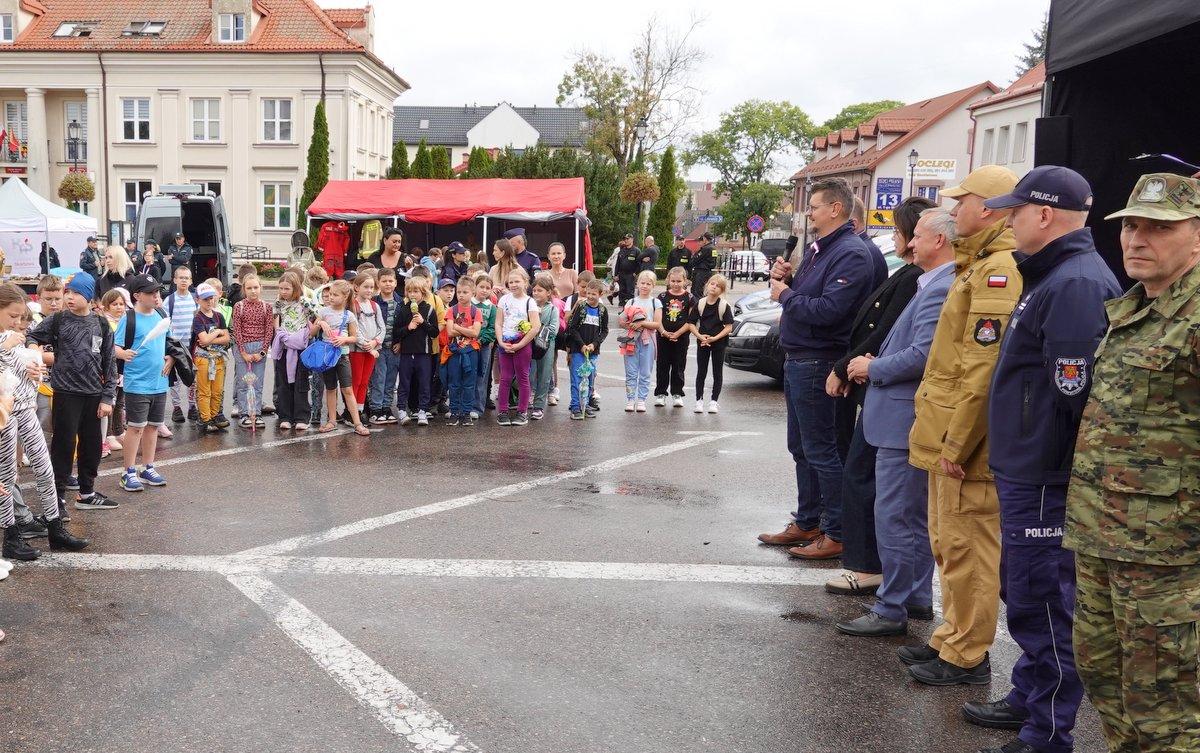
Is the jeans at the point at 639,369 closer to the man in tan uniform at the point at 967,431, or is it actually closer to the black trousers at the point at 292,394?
the black trousers at the point at 292,394

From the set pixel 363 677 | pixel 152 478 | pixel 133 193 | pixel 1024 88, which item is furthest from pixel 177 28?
pixel 363 677

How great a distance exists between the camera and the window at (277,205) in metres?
46.5

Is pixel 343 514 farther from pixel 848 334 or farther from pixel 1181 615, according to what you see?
pixel 1181 615

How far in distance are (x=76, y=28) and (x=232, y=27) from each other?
7.75 metres

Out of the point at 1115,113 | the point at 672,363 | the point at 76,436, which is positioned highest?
the point at 1115,113

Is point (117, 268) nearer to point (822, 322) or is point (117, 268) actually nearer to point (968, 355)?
point (822, 322)

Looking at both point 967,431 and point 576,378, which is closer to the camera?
point 967,431

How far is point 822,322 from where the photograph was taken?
19.2 feet

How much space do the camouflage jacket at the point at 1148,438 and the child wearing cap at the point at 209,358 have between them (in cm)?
867

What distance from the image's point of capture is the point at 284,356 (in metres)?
10.4

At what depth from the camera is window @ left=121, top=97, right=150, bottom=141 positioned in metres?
A: 46.3

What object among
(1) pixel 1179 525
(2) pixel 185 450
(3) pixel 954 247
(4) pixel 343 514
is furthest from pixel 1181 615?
(2) pixel 185 450

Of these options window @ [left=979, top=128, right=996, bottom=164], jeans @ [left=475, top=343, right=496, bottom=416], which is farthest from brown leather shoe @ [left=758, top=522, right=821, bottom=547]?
window @ [left=979, top=128, right=996, bottom=164]

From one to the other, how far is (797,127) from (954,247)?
103 metres
